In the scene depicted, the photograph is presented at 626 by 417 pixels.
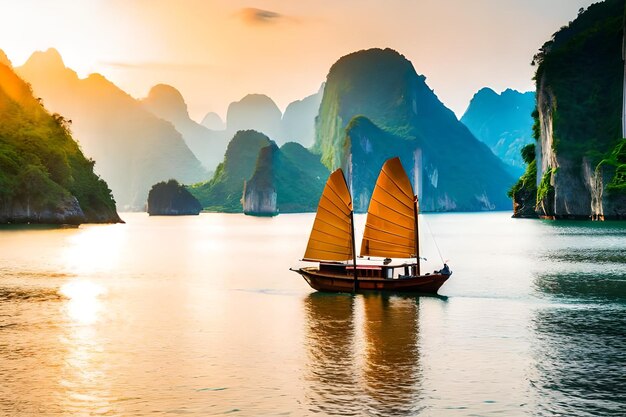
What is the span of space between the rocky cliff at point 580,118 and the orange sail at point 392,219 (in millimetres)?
86056

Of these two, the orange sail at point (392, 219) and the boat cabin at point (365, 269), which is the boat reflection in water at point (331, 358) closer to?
the boat cabin at point (365, 269)

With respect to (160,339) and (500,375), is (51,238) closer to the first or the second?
(160,339)

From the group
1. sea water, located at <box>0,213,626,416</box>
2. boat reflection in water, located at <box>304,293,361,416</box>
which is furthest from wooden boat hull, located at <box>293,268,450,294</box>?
boat reflection in water, located at <box>304,293,361,416</box>

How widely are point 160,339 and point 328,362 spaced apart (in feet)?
26.9

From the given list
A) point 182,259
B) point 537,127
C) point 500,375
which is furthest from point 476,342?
point 537,127

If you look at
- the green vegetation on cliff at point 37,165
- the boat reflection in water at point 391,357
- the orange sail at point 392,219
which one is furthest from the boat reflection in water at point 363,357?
the green vegetation on cliff at point 37,165

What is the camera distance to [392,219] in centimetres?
3953

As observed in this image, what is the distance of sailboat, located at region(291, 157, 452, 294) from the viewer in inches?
1528

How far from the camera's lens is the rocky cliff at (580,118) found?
126 m

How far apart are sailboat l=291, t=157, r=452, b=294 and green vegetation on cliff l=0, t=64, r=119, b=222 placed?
98618mm

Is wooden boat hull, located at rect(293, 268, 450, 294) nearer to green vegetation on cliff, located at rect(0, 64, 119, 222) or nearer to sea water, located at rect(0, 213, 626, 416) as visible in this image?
sea water, located at rect(0, 213, 626, 416)

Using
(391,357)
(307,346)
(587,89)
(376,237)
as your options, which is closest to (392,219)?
(376,237)

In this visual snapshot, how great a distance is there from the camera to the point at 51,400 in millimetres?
18984

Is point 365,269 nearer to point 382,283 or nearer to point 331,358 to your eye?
point 382,283
